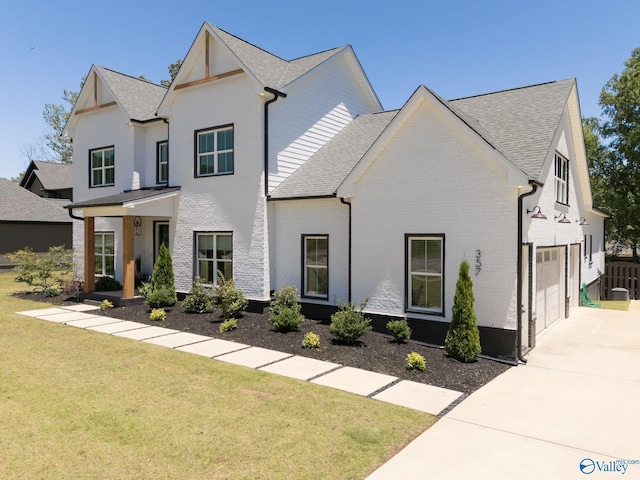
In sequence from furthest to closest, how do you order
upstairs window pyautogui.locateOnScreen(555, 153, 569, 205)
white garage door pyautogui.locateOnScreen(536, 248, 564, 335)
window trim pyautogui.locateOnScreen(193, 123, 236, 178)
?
window trim pyautogui.locateOnScreen(193, 123, 236, 178) < upstairs window pyautogui.locateOnScreen(555, 153, 569, 205) < white garage door pyautogui.locateOnScreen(536, 248, 564, 335)

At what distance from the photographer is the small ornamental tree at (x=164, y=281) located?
48.6ft

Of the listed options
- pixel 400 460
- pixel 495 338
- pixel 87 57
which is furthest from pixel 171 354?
pixel 87 57

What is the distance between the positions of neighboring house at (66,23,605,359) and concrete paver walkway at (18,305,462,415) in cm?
288

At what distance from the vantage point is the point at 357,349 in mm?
10109

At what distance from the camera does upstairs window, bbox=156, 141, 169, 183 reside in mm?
17688

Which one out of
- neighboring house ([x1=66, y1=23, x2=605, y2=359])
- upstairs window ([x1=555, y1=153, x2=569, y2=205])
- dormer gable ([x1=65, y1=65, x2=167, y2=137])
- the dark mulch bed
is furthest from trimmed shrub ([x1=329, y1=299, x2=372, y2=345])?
dormer gable ([x1=65, y1=65, x2=167, y2=137])

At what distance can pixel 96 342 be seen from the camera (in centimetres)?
1059

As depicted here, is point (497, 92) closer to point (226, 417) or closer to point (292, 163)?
point (292, 163)

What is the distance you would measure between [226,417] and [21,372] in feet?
15.9

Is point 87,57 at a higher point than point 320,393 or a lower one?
higher

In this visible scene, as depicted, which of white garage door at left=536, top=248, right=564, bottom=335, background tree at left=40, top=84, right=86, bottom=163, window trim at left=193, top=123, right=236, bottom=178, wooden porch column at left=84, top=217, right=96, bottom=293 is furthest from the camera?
background tree at left=40, top=84, right=86, bottom=163

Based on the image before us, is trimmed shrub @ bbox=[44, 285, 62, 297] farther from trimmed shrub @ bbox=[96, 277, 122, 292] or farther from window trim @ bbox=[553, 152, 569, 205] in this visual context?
window trim @ bbox=[553, 152, 569, 205]

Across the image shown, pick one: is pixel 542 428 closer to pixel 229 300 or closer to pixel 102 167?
pixel 229 300

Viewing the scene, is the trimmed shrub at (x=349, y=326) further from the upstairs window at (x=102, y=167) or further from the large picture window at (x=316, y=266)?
the upstairs window at (x=102, y=167)
